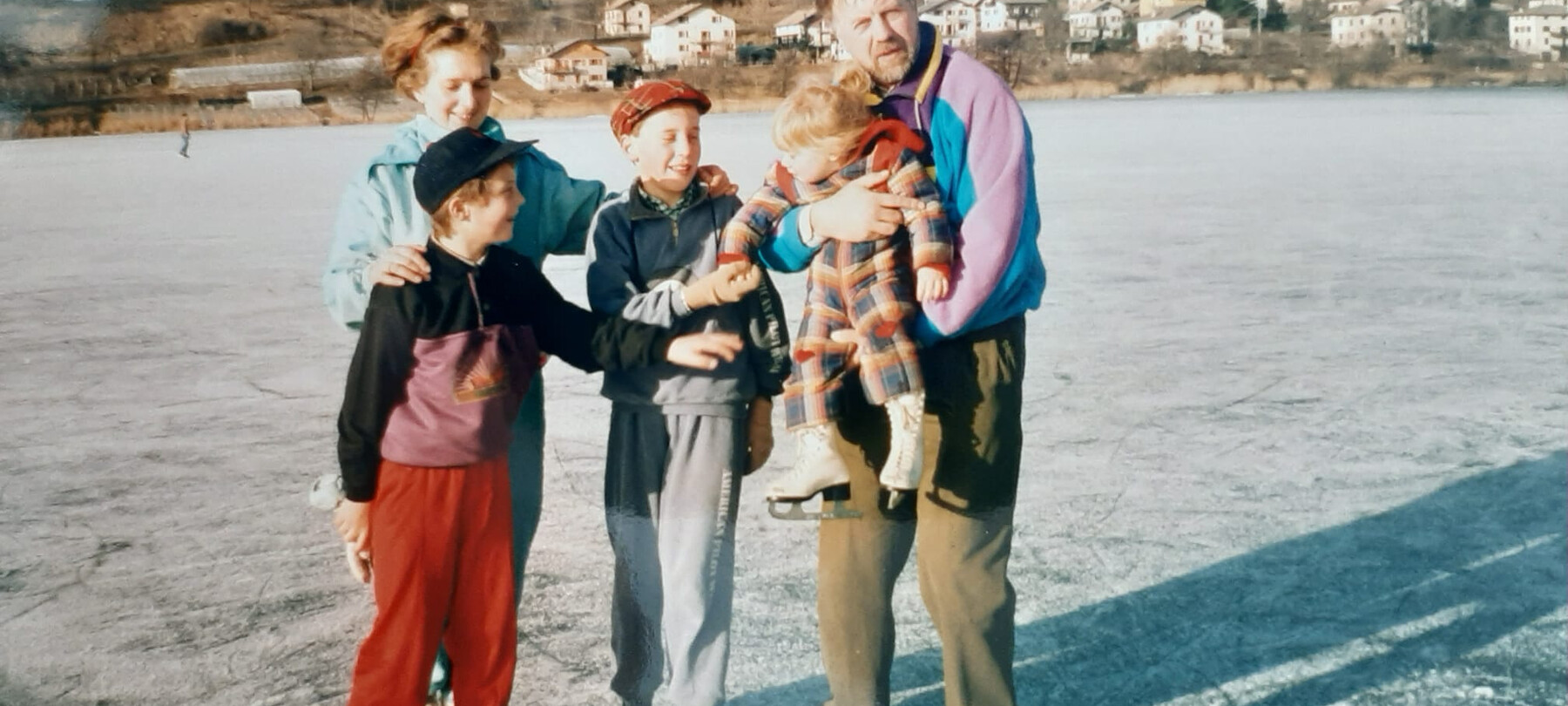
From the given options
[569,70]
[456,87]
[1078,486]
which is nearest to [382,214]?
[456,87]

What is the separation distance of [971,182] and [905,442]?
452 millimetres

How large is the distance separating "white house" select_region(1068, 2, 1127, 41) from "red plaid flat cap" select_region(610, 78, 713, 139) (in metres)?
6.18

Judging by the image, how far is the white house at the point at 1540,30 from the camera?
14.1 meters

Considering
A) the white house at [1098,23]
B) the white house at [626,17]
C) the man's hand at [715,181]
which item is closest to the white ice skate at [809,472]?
the man's hand at [715,181]

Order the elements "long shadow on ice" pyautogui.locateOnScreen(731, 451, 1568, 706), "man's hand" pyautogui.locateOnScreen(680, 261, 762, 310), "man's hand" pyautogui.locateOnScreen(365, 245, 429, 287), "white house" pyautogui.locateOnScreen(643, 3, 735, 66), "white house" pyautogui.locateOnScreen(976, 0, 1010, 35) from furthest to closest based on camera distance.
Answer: "white house" pyautogui.locateOnScreen(976, 0, 1010, 35)
"white house" pyautogui.locateOnScreen(643, 3, 735, 66)
"long shadow on ice" pyautogui.locateOnScreen(731, 451, 1568, 706)
"man's hand" pyautogui.locateOnScreen(680, 261, 762, 310)
"man's hand" pyautogui.locateOnScreen(365, 245, 429, 287)

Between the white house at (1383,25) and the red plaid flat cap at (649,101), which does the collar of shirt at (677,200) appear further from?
the white house at (1383,25)

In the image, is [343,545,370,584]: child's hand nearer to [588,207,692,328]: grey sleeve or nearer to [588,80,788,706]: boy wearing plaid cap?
[588,80,788,706]: boy wearing plaid cap

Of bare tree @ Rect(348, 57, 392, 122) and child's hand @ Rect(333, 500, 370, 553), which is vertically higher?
bare tree @ Rect(348, 57, 392, 122)

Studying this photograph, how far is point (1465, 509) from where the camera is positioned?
3936 mm

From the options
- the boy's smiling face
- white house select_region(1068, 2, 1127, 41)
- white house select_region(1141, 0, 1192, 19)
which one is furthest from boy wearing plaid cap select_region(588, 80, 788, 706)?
white house select_region(1068, 2, 1127, 41)

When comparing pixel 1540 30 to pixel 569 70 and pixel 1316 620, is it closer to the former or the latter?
pixel 1316 620

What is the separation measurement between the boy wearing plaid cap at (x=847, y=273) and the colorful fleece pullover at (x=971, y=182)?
3 cm

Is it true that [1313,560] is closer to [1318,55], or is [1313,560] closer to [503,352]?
[503,352]

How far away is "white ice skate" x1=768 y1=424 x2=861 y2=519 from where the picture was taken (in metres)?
2.33
